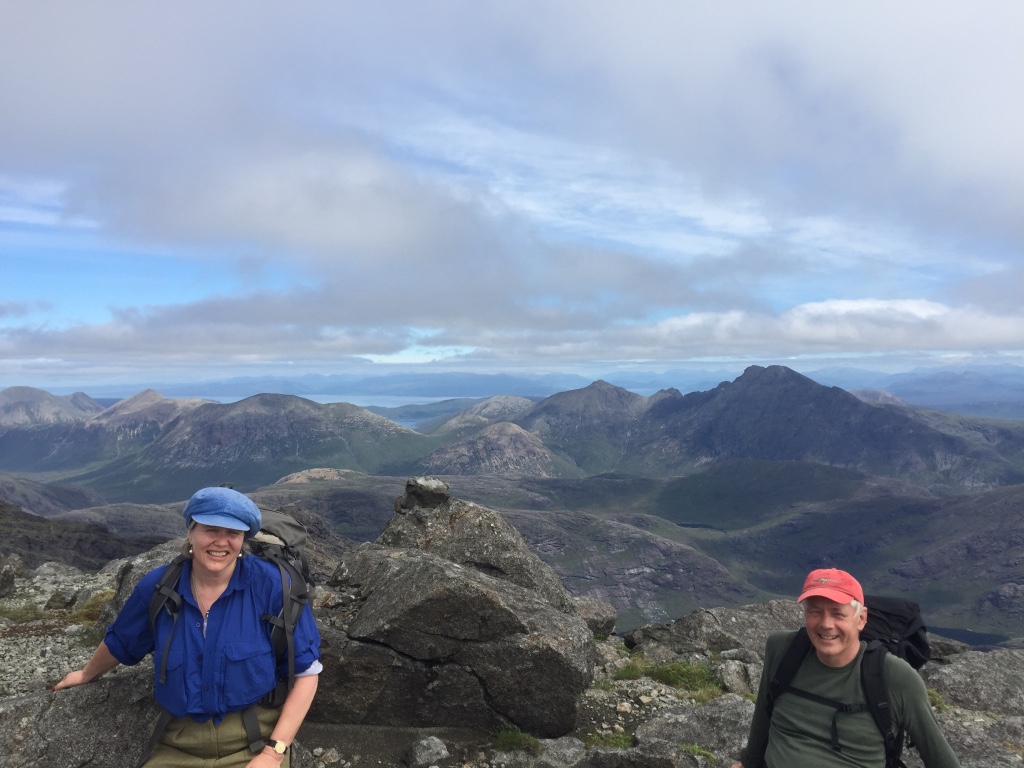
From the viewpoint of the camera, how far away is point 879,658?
27.6 feet

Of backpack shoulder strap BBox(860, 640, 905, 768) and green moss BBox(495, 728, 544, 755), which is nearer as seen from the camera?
backpack shoulder strap BBox(860, 640, 905, 768)

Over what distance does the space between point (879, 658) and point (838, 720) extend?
1.03 metres

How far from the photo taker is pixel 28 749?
1098 centimetres

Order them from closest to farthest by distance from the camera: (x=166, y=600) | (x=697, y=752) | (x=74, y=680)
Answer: (x=166, y=600)
(x=74, y=680)
(x=697, y=752)

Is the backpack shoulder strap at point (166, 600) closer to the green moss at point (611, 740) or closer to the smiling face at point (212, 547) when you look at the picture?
the smiling face at point (212, 547)

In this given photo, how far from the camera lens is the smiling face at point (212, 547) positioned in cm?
838

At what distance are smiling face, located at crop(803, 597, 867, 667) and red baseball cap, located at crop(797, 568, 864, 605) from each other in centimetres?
7

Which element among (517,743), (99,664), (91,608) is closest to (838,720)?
(517,743)

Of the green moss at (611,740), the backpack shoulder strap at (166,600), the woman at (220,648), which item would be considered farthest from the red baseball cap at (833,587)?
the green moss at (611,740)

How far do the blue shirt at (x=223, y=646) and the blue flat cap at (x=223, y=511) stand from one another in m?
0.72

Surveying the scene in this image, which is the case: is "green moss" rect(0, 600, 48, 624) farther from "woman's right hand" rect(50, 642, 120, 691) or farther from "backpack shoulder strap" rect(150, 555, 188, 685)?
"backpack shoulder strap" rect(150, 555, 188, 685)

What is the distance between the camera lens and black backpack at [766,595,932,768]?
831cm

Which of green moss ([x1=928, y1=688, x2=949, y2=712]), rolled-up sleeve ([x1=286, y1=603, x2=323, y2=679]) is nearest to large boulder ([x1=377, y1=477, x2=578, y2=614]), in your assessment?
green moss ([x1=928, y1=688, x2=949, y2=712])

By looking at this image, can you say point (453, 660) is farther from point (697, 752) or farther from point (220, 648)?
point (220, 648)
